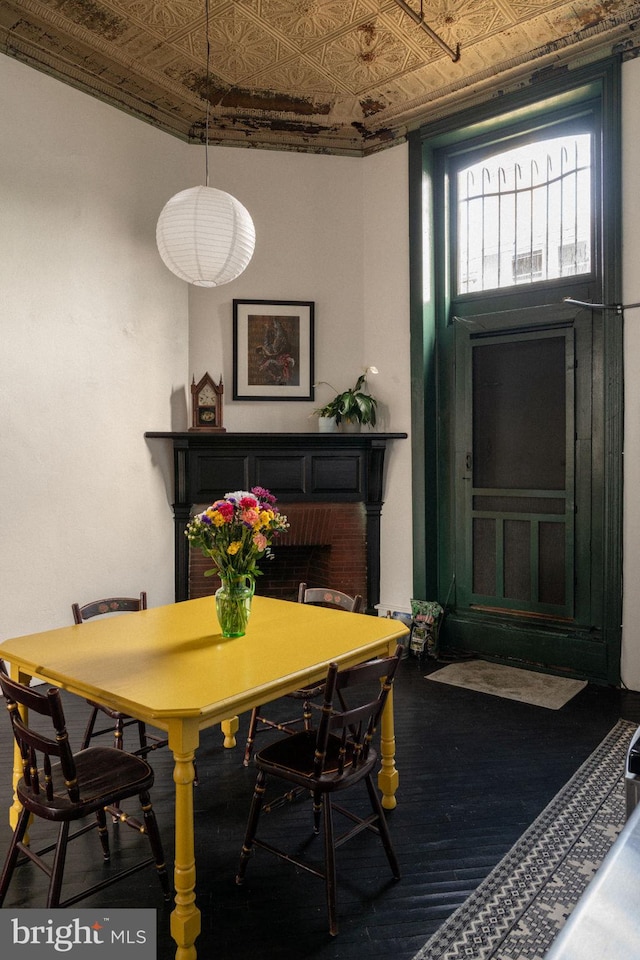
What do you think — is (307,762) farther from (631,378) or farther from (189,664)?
(631,378)

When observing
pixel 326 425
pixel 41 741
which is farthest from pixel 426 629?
pixel 41 741

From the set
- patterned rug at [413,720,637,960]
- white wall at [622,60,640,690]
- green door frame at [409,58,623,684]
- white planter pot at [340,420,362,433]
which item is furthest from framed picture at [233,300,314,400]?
patterned rug at [413,720,637,960]

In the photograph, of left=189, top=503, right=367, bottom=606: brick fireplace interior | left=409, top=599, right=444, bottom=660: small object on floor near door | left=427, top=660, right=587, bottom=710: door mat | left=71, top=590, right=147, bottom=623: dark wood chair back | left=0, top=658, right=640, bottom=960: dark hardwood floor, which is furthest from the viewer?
left=189, top=503, right=367, bottom=606: brick fireplace interior

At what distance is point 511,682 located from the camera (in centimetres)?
448

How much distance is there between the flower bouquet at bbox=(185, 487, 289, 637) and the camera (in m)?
2.69

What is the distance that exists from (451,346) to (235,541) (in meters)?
3.16

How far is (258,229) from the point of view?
211 inches

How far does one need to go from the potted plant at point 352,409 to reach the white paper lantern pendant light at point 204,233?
1.99m

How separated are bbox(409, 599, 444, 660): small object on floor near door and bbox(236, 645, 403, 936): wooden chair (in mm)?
2471

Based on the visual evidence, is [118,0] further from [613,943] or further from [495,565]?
[613,943]

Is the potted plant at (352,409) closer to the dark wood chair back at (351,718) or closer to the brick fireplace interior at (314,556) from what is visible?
the brick fireplace interior at (314,556)

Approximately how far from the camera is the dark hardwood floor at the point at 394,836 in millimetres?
2162

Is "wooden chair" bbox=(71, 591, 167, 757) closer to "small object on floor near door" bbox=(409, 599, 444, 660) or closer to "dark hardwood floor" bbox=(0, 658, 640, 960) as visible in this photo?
"dark hardwood floor" bbox=(0, 658, 640, 960)

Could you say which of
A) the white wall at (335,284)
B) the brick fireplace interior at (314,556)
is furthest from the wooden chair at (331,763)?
the white wall at (335,284)
